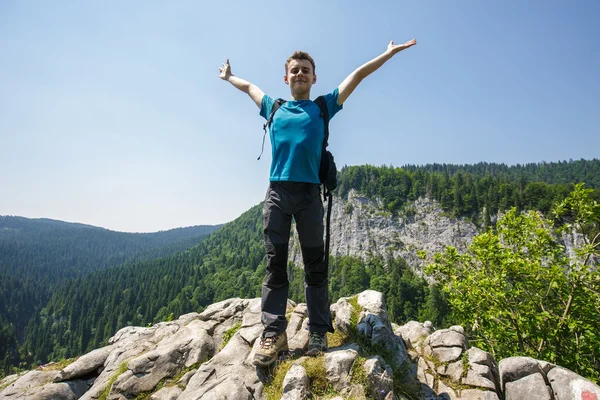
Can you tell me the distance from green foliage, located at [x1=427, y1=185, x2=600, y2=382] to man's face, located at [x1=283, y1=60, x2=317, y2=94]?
742cm

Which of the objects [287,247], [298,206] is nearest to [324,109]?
[298,206]

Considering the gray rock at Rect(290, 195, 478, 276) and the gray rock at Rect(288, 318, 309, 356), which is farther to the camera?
the gray rock at Rect(290, 195, 478, 276)

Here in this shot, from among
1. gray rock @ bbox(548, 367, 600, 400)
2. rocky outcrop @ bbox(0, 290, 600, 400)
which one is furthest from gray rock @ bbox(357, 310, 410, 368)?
gray rock @ bbox(548, 367, 600, 400)

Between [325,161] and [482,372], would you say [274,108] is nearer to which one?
[325,161]

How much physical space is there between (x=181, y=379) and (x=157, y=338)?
10.7ft

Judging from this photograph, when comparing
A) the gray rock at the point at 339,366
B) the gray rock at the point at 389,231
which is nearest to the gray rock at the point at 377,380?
the gray rock at the point at 339,366

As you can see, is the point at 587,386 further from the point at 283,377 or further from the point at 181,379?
the point at 181,379

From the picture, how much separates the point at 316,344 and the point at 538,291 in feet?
23.6

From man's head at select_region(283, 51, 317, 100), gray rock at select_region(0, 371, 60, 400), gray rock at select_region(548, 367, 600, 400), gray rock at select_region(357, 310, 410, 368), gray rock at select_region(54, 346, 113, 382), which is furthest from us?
→ gray rock at select_region(54, 346, 113, 382)

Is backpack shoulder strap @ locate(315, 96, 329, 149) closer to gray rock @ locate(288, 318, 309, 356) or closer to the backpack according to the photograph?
the backpack

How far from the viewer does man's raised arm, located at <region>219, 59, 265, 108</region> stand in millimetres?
5922

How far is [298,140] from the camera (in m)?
4.96

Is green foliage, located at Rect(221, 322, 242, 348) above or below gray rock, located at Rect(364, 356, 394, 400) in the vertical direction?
below

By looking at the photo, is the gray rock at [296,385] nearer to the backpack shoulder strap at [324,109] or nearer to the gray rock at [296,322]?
the gray rock at [296,322]
